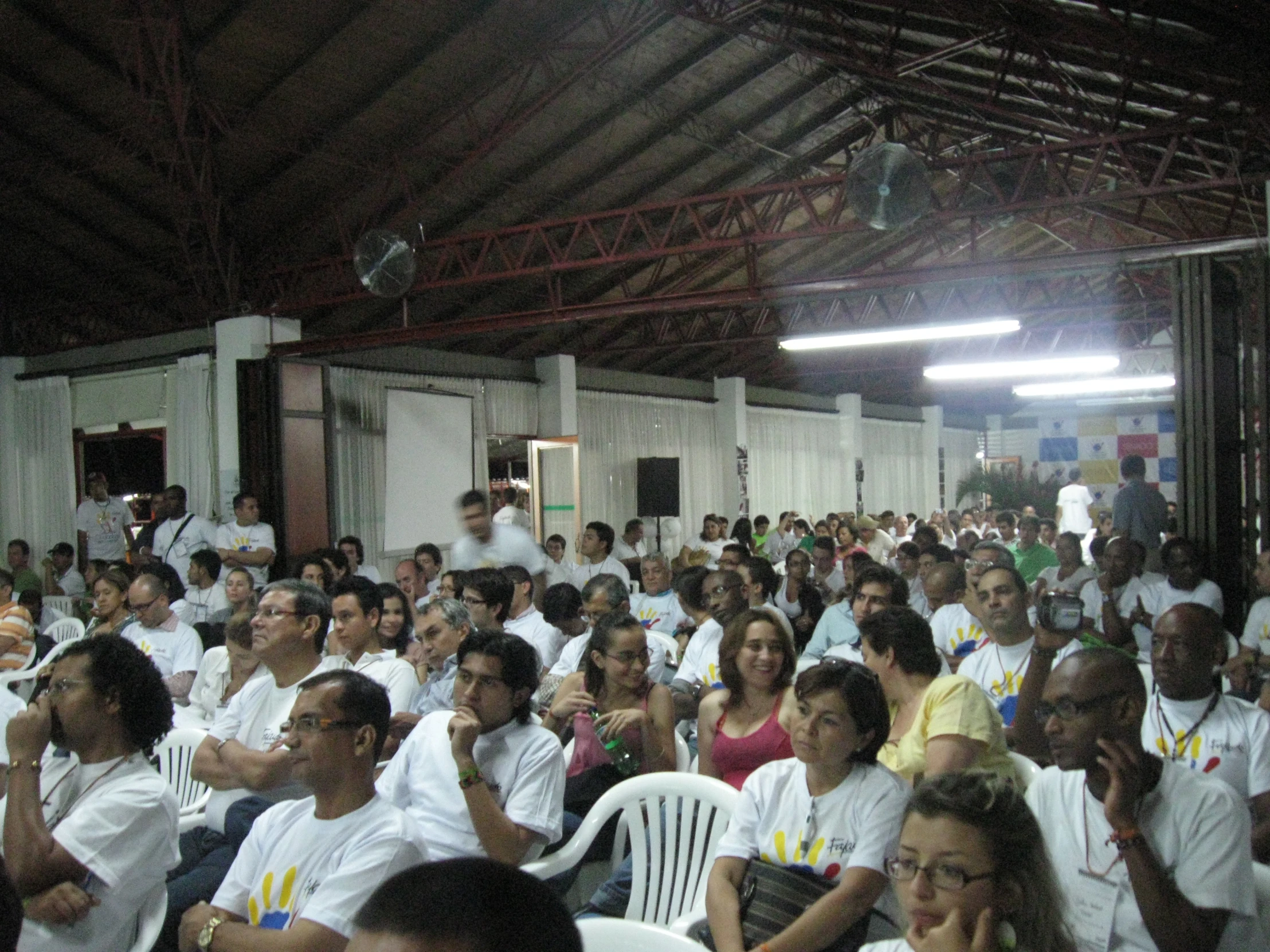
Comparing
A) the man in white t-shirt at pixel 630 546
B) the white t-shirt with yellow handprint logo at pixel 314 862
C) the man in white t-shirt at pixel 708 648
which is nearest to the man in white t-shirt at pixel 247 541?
the man in white t-shirt at pixel 630 546

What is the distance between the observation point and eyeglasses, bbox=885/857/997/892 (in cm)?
150

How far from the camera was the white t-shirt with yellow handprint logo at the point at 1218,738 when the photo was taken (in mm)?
2500

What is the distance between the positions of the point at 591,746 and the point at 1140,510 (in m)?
4.72

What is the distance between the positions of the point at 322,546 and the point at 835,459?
1102cm

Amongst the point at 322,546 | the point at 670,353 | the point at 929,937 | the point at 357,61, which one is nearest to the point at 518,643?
the point at 929,937

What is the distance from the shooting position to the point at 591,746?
10.5ft

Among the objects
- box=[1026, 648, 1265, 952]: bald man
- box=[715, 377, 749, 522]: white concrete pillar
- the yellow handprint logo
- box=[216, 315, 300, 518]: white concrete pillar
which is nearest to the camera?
box=[1026, 648, 1265, 952]: bald man

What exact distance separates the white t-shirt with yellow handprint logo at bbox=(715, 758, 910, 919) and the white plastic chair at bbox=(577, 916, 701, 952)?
0.47m

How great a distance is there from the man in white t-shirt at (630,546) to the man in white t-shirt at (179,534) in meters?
3.30

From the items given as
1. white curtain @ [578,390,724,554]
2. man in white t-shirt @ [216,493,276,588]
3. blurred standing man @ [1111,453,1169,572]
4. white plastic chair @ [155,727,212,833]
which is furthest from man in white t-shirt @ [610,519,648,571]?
white plastic chair @ [155,727,212,833]

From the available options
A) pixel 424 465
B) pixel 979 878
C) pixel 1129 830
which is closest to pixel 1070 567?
pixel 1129 830

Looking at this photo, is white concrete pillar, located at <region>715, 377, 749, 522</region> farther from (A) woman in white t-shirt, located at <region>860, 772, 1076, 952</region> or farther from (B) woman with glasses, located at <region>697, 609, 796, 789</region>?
(A) woman in white t-shirt, located at <region>860, 772, 1076, 952</region>

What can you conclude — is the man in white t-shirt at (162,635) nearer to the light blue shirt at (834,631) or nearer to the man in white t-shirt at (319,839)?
the man in white t-shirt at (319,839)

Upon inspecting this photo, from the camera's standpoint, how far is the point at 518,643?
274cm
